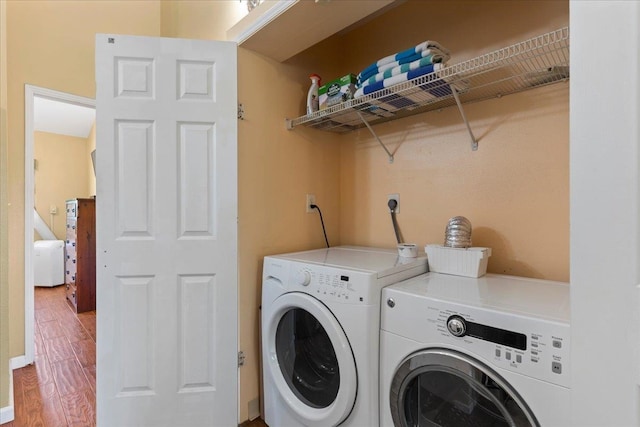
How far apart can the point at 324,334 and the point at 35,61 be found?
9.62 ft

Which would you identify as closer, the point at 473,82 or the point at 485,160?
the point at 473,82

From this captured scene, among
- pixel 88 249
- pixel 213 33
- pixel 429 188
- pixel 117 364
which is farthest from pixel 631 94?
pixel 88 249

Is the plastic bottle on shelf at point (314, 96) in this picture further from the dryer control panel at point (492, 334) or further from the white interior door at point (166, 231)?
the dryer control panel at point (492, 334)

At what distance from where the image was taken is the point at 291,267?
4.73 feet

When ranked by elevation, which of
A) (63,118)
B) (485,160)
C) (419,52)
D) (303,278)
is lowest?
(303,278)

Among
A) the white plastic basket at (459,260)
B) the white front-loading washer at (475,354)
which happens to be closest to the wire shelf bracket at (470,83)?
the white plastic basket at (459,260)

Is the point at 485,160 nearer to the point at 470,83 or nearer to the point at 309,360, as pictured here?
the point at 470,83

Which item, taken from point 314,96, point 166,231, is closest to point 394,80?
point 314,96

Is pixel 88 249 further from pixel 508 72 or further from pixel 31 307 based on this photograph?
pixel 508 72

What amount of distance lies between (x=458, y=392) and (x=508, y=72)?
51.9 inches

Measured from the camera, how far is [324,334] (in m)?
1.36

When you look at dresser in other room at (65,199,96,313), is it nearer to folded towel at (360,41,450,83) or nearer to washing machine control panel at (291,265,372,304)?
washing machine control panel at (291,265,372,304)

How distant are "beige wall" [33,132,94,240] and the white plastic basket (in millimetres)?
6199

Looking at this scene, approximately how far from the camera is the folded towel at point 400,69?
1285 millimetres
